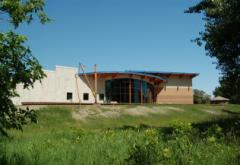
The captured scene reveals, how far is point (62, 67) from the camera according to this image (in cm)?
5138

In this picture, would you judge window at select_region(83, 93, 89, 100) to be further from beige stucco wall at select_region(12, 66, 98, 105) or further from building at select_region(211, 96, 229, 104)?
building at select_region(211, 96, 229, 104)

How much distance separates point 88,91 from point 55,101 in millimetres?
5458

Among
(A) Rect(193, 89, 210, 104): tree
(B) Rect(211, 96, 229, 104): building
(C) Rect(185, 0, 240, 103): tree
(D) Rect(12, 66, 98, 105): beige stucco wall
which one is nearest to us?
(C) Rect(185, 0, 240, 103): tree

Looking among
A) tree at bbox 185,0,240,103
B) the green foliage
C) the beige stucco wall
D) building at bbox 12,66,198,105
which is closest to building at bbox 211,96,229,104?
building at bbox 12,66,198,105

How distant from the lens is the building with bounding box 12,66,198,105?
50.0m

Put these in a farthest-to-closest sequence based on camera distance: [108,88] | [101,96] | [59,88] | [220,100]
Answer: [220,100]
[108,88]
[101,96]
[59,88]

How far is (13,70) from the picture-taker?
580 cm

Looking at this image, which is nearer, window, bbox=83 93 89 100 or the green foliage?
the green foliage

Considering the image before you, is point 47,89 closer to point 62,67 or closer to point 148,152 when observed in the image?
point 62,67

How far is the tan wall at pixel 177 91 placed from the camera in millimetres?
66875

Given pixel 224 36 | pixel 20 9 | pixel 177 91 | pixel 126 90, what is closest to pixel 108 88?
pixel 126 90

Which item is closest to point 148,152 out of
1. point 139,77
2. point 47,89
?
point 47,89

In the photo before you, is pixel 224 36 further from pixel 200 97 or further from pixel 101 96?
pixel 200 97

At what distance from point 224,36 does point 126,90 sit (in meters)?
41.6
